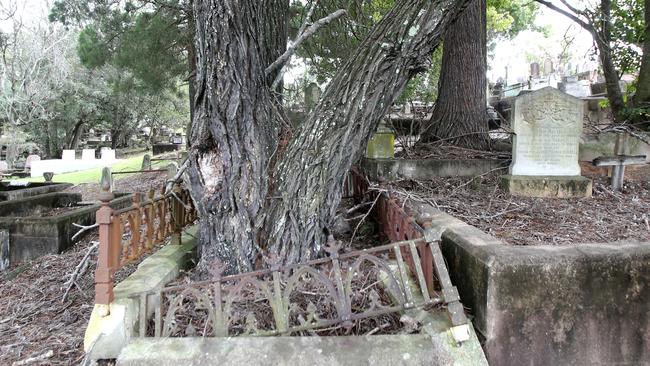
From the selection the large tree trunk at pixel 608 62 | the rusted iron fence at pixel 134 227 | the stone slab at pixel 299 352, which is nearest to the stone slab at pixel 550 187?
the large tree trunk at pixel 608 62

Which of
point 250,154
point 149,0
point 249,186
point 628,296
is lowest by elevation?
point 628,296

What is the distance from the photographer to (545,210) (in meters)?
4.75

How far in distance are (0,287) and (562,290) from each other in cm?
551

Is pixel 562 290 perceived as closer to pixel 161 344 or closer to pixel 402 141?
pixel 161 344

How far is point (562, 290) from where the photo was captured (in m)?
2.51

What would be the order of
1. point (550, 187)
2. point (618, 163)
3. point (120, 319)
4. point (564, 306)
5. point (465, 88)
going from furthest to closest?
point (465, 88)
point (618, 163)
point (550, 187)
point (120, 319)
point (564, 306)

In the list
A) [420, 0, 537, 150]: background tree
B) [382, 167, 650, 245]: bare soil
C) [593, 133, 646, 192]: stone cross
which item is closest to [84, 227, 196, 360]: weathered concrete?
[382, 167, 650, 245]: bare soil

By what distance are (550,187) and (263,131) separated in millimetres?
3862

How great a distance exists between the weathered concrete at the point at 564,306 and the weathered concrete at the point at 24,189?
1049 cm

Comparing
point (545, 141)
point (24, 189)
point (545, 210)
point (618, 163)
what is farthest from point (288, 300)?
point (24, 189)

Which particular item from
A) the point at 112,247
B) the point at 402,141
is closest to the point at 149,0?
the point at 402,141

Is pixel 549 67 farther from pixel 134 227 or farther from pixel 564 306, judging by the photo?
pixel 134 227

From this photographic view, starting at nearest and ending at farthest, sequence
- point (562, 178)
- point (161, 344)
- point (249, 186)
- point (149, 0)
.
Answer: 1. point (161, 344)
2. point (249, 186)
3. point (562, 178)
4. point (149, 0)

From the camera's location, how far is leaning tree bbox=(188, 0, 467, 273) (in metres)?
3.26
